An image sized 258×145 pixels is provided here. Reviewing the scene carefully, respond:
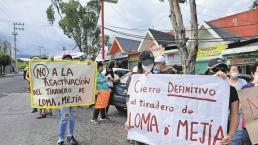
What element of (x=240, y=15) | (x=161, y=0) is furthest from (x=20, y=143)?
(x=240, y=15)

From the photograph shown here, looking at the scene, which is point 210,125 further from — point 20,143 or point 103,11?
point 103,11

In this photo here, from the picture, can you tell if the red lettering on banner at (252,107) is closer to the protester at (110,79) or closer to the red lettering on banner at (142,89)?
the red lettering on banner at (142,89)

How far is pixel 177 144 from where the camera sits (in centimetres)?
369

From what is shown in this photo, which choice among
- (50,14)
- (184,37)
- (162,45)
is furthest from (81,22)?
(184,37)

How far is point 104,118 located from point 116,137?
7.98 feet

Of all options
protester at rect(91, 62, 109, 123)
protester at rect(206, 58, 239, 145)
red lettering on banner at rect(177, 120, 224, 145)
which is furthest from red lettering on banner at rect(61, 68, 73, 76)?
protester at rect(206, 58, 239, 145)

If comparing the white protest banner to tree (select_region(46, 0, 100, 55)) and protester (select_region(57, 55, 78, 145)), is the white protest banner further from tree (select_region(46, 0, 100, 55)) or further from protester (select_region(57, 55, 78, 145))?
A: tree (select_region(46, 0, 100, 55))

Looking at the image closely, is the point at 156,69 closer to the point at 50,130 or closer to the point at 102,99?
the point at 50,130

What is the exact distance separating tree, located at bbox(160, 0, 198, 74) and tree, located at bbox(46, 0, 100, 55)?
97.9 ft

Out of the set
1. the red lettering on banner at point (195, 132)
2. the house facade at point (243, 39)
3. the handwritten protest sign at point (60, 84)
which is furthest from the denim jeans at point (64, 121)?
the house facade at point (243, 39)

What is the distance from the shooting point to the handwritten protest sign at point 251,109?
4.20 meters

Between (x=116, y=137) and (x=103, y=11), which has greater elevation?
(x=103, y=11)

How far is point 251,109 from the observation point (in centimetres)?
426

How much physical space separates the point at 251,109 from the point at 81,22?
4062 cm
